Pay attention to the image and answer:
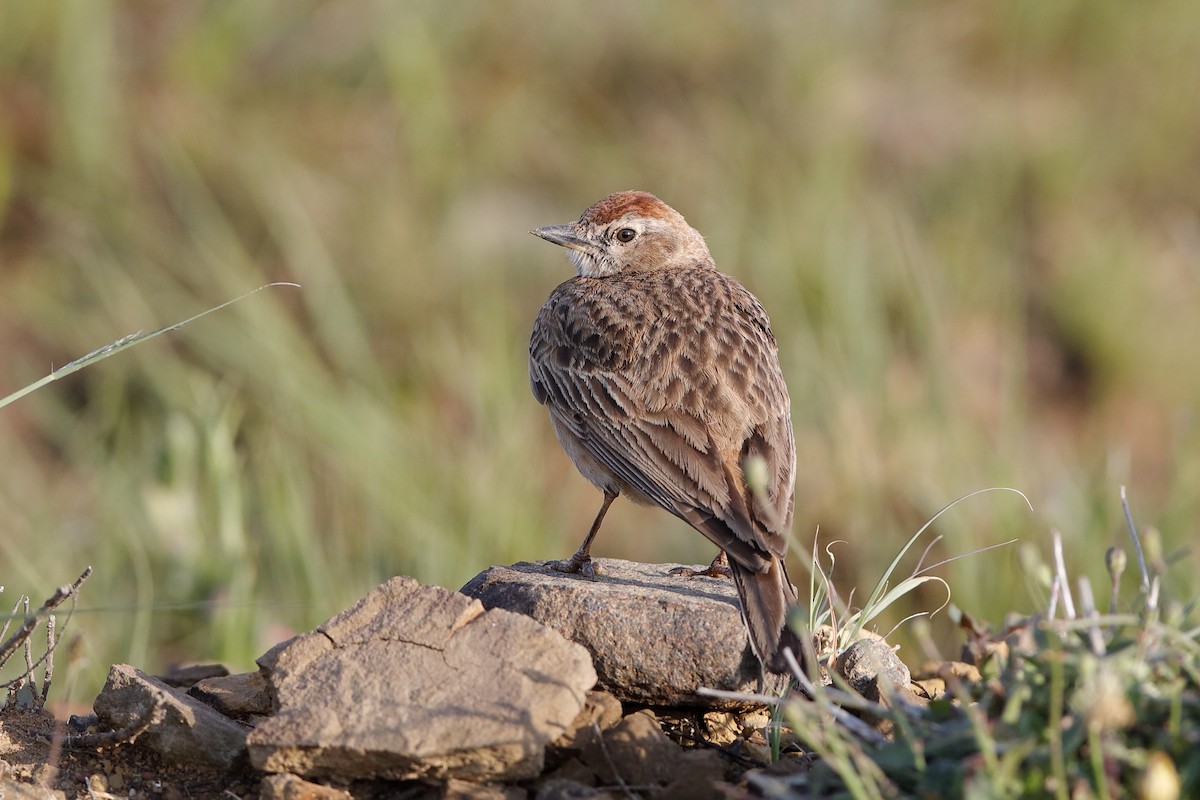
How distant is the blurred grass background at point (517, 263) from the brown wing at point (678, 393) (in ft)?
5.75

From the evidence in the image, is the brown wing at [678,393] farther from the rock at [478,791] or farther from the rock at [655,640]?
the rock at [478,791]

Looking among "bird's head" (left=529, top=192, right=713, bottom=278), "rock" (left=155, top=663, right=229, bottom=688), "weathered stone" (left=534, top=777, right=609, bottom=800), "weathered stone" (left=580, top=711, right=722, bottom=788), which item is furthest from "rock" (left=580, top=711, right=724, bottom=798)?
"bird's head" (left=529, top=192, right=713, bottom=278)

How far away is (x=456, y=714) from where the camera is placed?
3496mm

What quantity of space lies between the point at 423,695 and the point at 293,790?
0.37 metres

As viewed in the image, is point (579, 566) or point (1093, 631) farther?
point (579, 566)

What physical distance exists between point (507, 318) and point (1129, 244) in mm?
4971

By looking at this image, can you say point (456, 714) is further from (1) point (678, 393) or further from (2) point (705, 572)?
(1) point (678, 393)

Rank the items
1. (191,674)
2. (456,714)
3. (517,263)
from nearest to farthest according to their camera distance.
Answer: (456,714) < (191,674) < (517,263)

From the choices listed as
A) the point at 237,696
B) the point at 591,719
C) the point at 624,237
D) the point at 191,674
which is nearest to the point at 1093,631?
the point at 591,719

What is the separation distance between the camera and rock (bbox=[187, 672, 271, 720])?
4.25m

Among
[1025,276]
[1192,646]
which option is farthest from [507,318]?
[1192,646]

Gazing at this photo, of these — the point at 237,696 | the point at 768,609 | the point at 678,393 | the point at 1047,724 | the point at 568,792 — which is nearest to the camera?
the point at 1047,724

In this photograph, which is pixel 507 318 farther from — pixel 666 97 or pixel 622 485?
pixel 622 485

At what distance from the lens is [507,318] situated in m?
10.1
